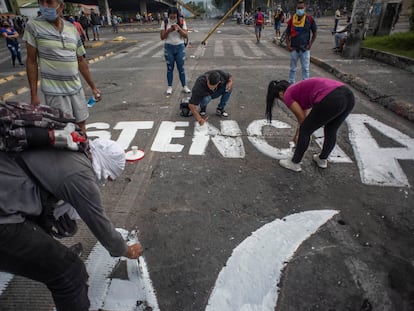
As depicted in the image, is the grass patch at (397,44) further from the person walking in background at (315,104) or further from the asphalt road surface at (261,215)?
the person walking in background at (315,104)

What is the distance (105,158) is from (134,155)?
2.25m

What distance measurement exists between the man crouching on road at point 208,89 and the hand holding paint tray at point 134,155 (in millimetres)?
1246

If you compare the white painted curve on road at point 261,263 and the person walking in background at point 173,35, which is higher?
the person walking in background at point 173,35

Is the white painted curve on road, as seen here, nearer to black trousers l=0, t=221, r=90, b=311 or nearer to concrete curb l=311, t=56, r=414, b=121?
black trousers l=0, t=221, r=90, b=311

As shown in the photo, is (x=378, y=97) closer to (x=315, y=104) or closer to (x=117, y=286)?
(x=315, y=104)

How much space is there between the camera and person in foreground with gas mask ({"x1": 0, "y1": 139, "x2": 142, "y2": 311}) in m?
1.20

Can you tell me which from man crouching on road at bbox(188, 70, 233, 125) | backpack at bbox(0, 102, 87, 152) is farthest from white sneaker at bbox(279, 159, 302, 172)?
backpack at bbox(0, 102, 87, 152)

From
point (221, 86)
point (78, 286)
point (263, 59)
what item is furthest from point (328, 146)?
point (263, 59)

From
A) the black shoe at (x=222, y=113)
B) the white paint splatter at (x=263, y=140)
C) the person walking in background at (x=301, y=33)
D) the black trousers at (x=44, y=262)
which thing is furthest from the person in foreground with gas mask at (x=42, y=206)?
the person walking in background at (x=301, y=33)

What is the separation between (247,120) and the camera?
4918 millimetres

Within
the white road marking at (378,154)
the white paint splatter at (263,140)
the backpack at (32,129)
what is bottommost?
the white paint splatter at (263,140)

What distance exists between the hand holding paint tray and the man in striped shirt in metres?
0.83

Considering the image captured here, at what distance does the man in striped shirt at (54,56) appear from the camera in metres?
2.81

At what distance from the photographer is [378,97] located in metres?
5.71
